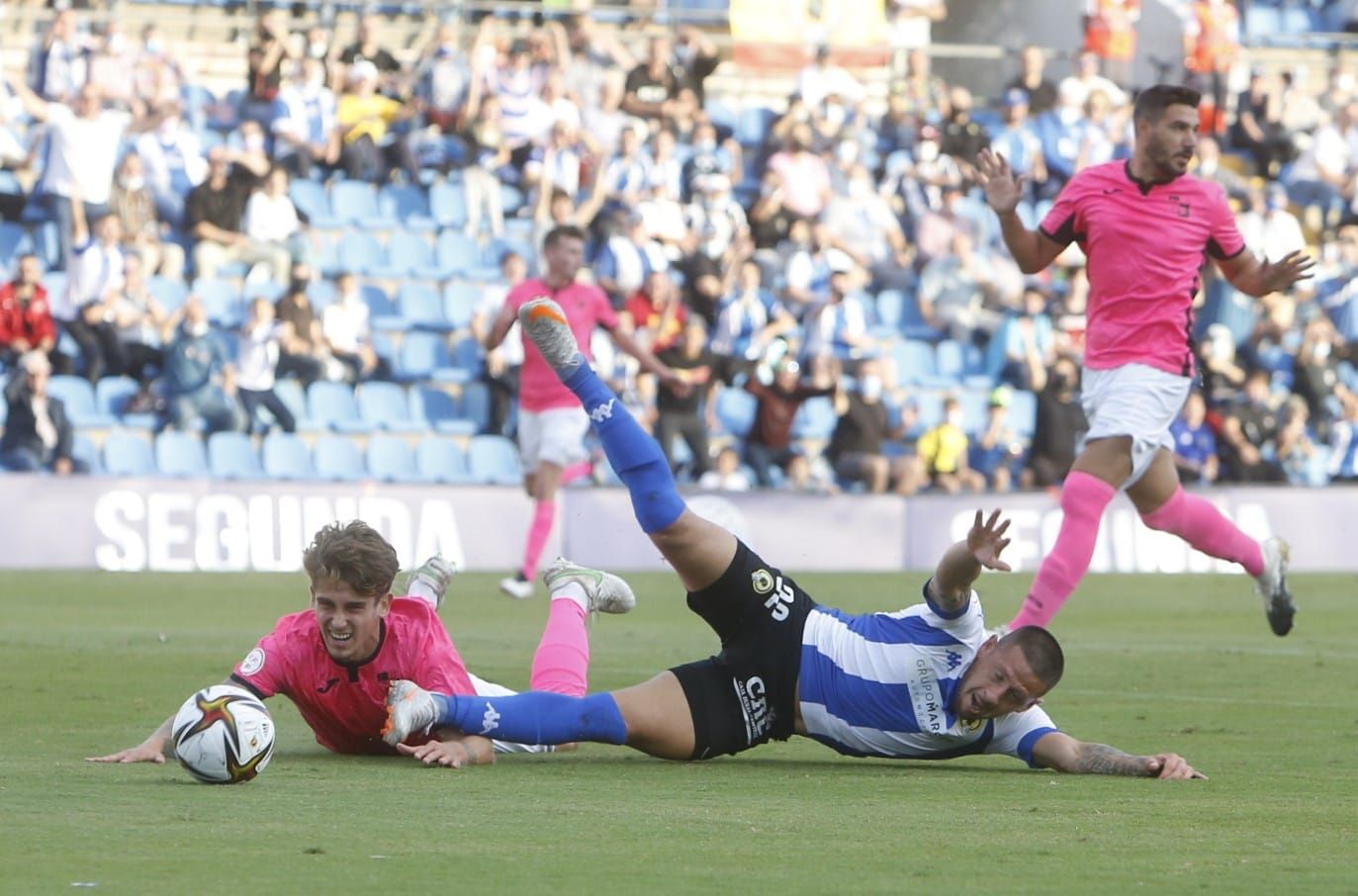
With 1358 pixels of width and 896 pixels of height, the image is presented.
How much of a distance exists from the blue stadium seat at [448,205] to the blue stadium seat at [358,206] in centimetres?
48

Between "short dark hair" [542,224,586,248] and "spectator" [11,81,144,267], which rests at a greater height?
"spectator" [11,81,144,267]

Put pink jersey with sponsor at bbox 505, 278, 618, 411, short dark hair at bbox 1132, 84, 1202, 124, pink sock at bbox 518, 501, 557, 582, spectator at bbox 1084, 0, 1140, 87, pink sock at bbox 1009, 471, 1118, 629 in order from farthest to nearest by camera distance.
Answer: spectator at bbox 1084, 0, 1140, 87, pink sock at bbox 518, 501, 557, 582, pink jersey with sponsor at bbox 505, 278, 618, 411, short dark hair at bbox 1132, 84, 1202, 124, pink sock at bbox 1009, 471, 1118, 629

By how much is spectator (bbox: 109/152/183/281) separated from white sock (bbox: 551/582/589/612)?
13558 millimetres

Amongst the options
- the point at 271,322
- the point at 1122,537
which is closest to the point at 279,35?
the point at 271,322

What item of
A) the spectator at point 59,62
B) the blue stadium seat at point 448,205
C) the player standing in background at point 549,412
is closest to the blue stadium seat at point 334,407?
the blue stadium seat at point 448,205

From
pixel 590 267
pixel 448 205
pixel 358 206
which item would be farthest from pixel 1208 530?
pixel 358 206

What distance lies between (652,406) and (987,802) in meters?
14.9

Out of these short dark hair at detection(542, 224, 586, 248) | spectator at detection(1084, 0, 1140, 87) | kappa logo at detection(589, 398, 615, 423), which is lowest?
kappa logo at detection(589, 398, 615, 423)

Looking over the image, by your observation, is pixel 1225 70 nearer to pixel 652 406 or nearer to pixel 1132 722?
pixel 652 406

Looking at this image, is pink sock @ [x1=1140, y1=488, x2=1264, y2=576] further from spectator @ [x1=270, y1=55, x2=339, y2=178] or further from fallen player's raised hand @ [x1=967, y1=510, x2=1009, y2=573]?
spectator @ [x1=270, y1=55, x2=339, y2=178]

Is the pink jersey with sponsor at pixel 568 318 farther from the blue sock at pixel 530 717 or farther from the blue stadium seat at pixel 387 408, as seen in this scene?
the blue sock at pixel 530 717

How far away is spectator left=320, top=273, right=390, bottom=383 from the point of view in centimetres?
2133

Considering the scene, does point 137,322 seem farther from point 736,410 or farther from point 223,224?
point 736,410

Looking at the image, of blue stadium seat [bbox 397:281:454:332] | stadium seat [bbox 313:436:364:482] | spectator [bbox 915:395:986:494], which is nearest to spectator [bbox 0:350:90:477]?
stadium seat [bbox 313:436:364:482]
